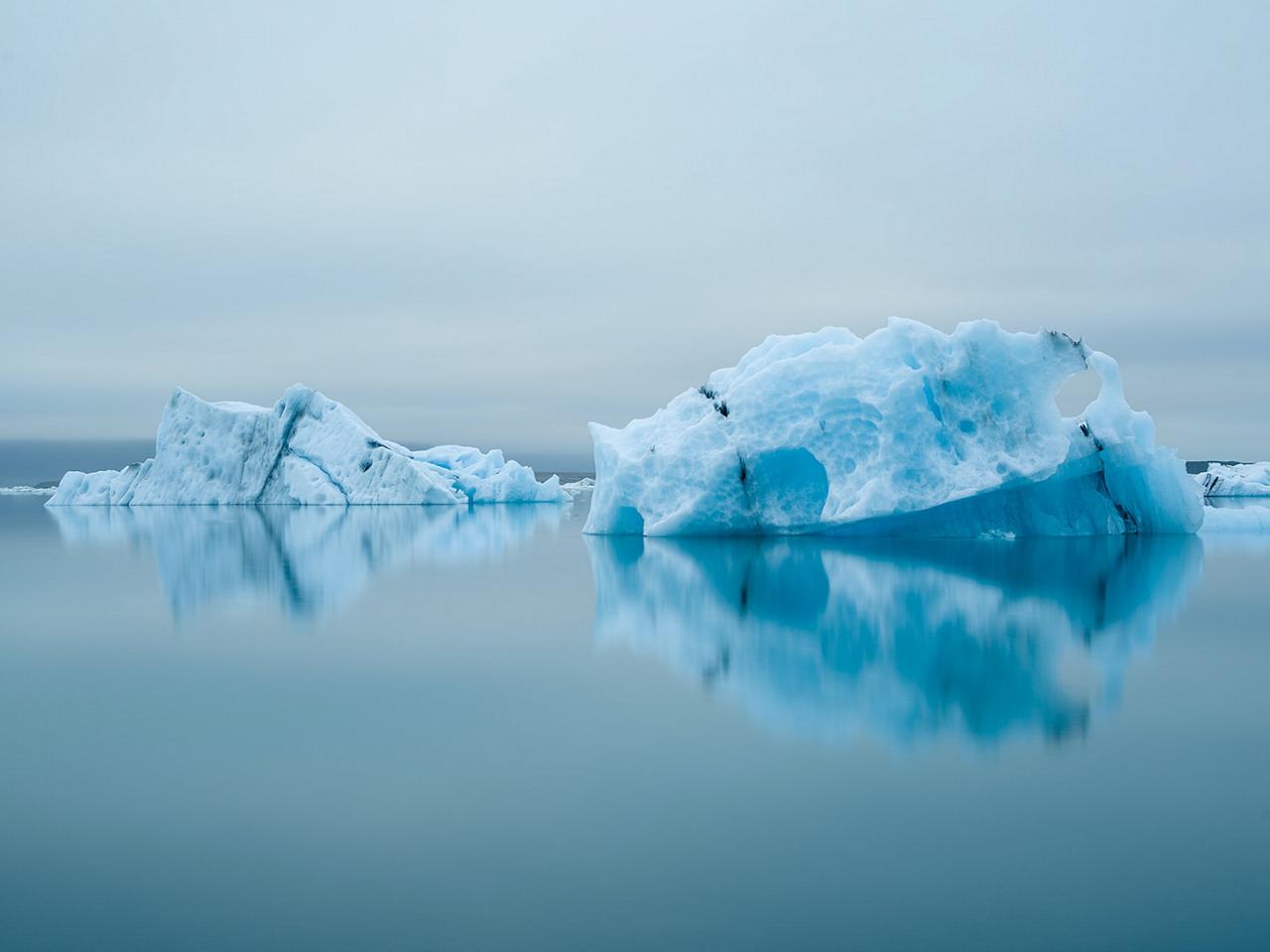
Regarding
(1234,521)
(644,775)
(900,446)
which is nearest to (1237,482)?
(1234,521)

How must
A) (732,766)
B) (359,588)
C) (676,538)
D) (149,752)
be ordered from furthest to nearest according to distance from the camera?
(676,538) < (359,588) < (149,752) < (732,766)

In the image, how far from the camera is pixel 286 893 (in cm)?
279

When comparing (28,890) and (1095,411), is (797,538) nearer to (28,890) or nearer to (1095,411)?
(1095,411)

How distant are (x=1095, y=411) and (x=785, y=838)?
12966 millimetres

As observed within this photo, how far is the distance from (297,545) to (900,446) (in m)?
9.73

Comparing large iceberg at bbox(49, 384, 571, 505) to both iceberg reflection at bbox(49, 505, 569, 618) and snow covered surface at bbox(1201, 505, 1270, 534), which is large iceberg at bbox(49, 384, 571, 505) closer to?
iceberg reflection at bbox(49, 505, 569, 618)

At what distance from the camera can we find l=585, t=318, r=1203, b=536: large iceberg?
46.9 ft

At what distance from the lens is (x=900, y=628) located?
744 cm

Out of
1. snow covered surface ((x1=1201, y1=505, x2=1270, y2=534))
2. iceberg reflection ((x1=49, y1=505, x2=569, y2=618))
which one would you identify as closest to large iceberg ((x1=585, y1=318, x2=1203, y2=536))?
iceberg reflection ((x1=49, y1=505, x2=569, y2=618))

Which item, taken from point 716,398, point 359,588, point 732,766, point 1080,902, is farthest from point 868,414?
point 1080,902

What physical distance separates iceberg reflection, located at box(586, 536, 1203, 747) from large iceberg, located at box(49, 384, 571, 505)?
72.0 ft

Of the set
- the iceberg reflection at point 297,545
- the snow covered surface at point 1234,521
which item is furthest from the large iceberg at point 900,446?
the snow covered surface at point 1234,521

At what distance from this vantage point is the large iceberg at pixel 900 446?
1430 centimetres

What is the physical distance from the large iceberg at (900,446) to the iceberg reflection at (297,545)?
3.38 metres
